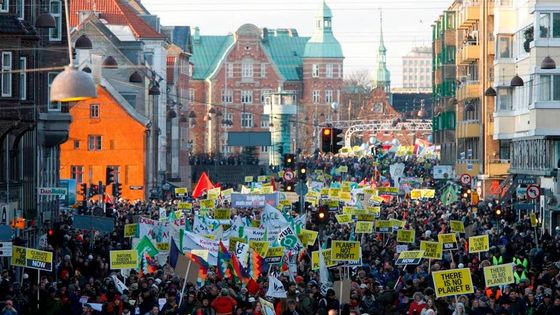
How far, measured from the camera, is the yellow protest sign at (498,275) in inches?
1195

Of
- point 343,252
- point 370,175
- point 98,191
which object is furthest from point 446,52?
point 343,252

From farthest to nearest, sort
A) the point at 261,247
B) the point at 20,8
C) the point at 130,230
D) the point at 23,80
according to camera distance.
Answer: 1. the point at 20,8
2. the point at 23,80
3. the point at 130,230
4. the point at 261,247

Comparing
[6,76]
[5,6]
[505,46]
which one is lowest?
[6,76]

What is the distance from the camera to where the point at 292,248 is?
135 feet

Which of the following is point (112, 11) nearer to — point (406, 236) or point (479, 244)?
point (406, 236)

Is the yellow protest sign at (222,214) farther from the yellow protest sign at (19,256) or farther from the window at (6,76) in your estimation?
the yellow protest sign at (19,256)

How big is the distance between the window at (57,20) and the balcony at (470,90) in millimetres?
33205

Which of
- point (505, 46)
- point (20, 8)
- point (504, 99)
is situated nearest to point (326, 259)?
point (20, 8)

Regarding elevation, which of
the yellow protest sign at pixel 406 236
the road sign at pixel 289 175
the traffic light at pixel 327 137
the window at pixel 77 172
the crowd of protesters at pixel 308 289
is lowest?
the crowd of protesters at pixel 308 289

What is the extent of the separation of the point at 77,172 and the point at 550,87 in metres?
43.0

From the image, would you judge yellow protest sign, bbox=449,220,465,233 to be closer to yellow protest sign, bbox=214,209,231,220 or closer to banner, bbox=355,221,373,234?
→ banner, bbox=355,221,373,234

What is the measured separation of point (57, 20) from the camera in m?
61.2

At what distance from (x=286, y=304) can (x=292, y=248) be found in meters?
12.4

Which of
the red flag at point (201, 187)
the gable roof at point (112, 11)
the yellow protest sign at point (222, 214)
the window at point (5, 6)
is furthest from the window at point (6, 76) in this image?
the gable roof at point (112, 11)
